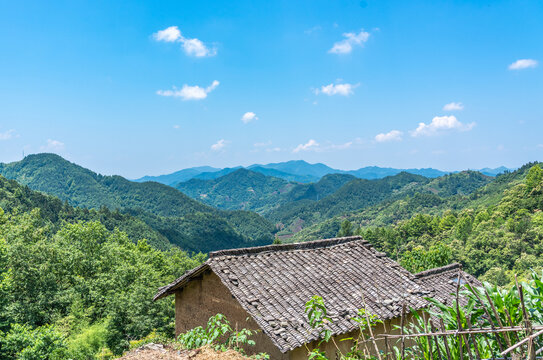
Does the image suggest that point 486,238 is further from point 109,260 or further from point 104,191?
point 104,191

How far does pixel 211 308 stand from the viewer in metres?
9.50

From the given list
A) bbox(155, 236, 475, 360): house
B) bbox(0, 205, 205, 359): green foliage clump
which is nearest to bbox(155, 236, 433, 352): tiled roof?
bbox(155, 236, 475, 360): house

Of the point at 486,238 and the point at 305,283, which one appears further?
the point at 486,238

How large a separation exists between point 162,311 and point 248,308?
18.5m

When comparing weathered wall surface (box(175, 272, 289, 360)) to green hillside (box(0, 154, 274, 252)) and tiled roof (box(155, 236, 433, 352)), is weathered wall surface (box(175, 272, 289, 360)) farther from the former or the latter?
green hillside (box(0, 154, 274, 252))

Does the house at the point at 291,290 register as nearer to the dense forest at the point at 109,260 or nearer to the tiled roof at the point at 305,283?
the tiled roof at the point at 305,283

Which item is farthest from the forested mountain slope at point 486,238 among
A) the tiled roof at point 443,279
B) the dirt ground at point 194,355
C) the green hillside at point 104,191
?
the green hillside at point 104,191

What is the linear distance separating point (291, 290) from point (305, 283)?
1.78 ft

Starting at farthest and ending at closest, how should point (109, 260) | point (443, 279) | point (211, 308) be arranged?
1. point (109, 260)
2. point (443, 279)
3. point (211, 308)

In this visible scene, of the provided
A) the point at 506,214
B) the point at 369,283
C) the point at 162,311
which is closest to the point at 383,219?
the point at 506,214

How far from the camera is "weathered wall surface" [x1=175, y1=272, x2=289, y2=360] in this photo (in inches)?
319

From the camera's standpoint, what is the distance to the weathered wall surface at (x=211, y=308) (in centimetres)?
809

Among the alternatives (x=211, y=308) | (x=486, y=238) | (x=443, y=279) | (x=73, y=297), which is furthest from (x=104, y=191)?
(x=211, y=308)

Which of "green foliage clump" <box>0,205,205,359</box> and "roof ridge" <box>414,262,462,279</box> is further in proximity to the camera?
"green foliage clump" <box>0,205,205,359</box>
